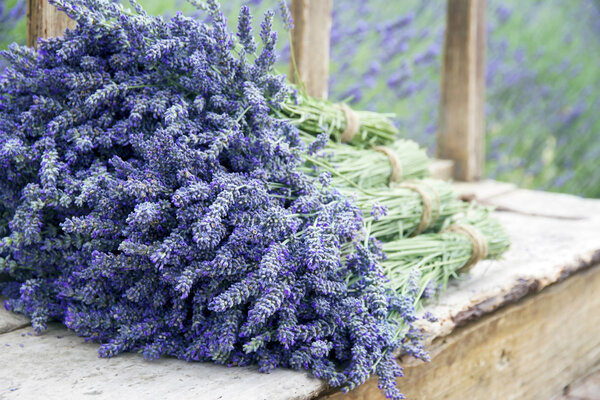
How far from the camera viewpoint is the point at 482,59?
122 inches

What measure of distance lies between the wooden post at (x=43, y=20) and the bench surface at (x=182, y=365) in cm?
70

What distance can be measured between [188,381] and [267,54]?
73 centimetres

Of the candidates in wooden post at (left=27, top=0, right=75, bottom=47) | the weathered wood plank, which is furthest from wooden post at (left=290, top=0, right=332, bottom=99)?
the weathered wood plank

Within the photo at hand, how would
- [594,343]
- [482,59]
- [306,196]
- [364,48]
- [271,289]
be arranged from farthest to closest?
[364,48]
[482,59]
[594,343]
[306,196]
[271,289]

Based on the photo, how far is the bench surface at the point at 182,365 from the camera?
1128 mm

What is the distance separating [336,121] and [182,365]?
89cm

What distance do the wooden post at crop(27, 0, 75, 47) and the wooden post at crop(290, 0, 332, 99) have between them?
0.82 m

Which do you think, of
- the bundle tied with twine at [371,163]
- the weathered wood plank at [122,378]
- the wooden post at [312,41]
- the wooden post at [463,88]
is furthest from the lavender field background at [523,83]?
the weathered wood plank at [122,378]

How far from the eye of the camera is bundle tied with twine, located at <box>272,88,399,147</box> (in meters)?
1.64

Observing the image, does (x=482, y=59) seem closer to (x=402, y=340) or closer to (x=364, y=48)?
(x=364, y=48)

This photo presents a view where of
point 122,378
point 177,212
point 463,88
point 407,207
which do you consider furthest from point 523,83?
point 122,378

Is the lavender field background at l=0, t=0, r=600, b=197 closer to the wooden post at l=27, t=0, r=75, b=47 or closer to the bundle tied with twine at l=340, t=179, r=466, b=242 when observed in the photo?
the bundle tied with twine at l=340, t=179, r=466, b=242

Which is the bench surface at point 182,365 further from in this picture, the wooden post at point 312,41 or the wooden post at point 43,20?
the wooden post at point 312,41

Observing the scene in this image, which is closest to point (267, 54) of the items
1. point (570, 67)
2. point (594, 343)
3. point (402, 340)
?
point (402, 340)
